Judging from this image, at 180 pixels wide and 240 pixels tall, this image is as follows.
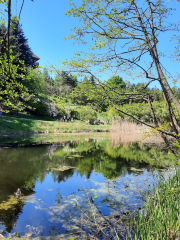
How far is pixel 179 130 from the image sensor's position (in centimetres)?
287

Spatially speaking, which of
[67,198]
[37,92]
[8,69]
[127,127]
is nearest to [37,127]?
[37,92]

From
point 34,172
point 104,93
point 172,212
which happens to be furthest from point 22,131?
point 172,212

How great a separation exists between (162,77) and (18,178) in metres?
4.07

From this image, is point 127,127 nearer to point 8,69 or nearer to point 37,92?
point 37,92

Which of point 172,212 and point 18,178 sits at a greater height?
point 172,212

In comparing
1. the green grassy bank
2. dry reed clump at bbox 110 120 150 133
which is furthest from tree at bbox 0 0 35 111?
dry reed clump at bbox 110 120 150 133

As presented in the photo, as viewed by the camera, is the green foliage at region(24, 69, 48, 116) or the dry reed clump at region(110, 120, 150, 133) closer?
the dry reed clump at region(110, 120, 150, 133)

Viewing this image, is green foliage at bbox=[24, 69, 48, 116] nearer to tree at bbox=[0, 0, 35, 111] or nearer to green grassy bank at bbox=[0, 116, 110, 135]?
green grassy bank at bbox=[0, 116, 110, 135]

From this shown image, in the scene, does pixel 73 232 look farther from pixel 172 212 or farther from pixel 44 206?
pixel 172 212

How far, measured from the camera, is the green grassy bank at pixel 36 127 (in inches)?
603

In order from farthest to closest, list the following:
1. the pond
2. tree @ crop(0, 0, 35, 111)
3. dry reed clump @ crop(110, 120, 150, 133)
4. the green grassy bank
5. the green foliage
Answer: the green foliage, dry reed clump @ crop(110, 120, 150, 133), the green grassy bank, the pond, tree @ crop(0, 0, 35, 111)

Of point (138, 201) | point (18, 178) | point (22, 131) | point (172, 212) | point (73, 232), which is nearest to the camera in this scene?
point (172, 212)

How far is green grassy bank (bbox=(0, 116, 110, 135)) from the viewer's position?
15312mm

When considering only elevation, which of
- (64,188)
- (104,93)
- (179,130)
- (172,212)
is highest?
(104,93)
